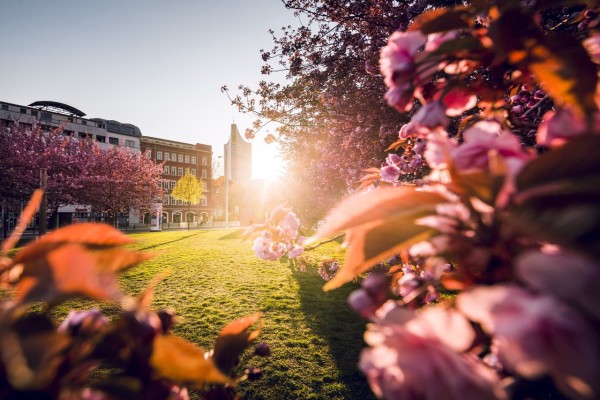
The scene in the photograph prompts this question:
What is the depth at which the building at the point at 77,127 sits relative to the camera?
33787mm

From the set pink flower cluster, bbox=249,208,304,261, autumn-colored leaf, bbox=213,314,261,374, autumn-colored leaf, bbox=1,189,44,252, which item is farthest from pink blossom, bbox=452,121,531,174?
pink flower cluster, bbox=249,208,304,261

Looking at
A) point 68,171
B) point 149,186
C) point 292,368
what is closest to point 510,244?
point 292,368

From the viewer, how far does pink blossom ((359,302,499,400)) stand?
371mm

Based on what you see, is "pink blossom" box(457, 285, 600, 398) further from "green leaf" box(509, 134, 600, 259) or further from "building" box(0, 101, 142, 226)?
"building" box(0, 101, 142, 226)

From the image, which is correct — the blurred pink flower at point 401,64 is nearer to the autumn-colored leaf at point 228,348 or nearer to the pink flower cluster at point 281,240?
the autumn-colored leaf at point 228,348

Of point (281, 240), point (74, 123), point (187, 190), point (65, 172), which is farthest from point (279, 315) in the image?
point (74, 123)

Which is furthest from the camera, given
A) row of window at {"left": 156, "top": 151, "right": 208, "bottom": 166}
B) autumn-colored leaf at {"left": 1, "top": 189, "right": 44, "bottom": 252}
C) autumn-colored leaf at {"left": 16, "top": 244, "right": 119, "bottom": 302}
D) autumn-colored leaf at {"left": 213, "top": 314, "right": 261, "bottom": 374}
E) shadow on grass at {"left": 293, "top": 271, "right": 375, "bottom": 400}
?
row of window at {"left": 156, "top": 151, "right": 208, "bottom": 166}

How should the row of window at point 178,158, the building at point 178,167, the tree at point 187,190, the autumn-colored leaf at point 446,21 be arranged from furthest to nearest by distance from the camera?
the row of window at point 178,158
the building at point 178,167
the tree at point 187,190
the autumn-colored leaf at point 446,21

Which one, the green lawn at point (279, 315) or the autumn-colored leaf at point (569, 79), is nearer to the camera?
the autumn-colored leaf at point (569, 79)

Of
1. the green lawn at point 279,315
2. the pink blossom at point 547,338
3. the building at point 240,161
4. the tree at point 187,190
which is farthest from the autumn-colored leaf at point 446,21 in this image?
the building at point 240,161

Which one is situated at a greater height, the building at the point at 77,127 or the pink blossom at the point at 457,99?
the building at the point at 77,127

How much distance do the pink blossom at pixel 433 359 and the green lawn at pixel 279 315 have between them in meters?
1.04

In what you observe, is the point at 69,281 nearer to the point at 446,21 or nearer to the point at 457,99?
the point at 446,21

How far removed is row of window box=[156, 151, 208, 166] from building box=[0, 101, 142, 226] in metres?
3.43
